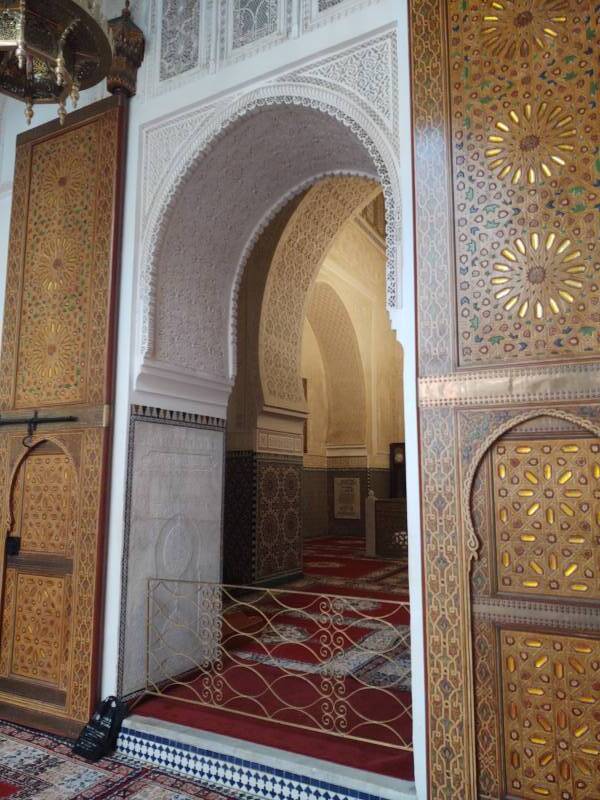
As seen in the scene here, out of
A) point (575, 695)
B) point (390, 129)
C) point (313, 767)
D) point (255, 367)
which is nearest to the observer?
point (575, 695)

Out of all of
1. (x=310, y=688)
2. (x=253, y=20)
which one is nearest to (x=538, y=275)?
(x=253, y=20)

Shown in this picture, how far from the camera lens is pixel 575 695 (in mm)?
1650

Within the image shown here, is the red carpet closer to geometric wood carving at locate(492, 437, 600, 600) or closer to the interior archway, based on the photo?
the interior archway

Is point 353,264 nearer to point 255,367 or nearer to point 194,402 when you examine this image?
point 255,367

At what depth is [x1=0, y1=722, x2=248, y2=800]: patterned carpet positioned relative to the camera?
207 cm

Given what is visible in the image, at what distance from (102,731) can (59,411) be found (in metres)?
1.32

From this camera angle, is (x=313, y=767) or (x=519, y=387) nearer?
(x=519, y=387)

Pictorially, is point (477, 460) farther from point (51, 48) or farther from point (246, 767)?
point (51, 48)

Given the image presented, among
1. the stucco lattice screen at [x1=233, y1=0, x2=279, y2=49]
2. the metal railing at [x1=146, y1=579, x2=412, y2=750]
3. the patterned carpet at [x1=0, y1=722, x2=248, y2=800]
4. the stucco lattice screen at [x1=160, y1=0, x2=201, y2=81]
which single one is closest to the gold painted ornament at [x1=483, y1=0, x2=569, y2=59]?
the stucco lattice screen at [x1=233, y1=0, x2=279, y2=49]

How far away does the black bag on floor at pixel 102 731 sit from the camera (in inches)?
92.6

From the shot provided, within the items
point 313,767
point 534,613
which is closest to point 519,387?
point 534,613

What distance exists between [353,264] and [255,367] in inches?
138

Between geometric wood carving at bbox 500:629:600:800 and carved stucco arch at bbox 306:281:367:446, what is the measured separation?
6.25 metres

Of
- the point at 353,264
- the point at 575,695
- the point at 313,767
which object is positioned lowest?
the point at 313,767
